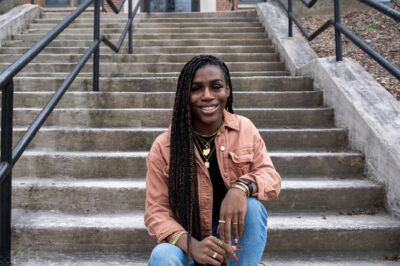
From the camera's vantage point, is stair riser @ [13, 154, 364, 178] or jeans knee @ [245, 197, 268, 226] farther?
stair riser @ [13, 154, 364, 178]

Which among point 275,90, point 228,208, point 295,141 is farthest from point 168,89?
point 228,208

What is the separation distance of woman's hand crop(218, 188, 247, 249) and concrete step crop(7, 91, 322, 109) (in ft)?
6.35

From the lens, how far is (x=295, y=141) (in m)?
2.78

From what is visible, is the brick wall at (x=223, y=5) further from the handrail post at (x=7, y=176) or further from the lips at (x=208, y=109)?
the lips at (x=208, y=109)

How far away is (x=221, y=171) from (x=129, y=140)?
1409 millimetres

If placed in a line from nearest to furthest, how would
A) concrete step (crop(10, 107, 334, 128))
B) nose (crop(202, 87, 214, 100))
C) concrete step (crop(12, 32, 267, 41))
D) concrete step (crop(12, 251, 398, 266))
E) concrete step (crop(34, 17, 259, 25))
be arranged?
nose (crop(202, 87, 214, 100)) → concrete step (crop(12, 251, 398, 266)) → concrete step (crop(10, 107, 334, 128)) → concrete step (crop(12, 32, 267, 41)) → concrete step (crop(34, 17, 259, 25))

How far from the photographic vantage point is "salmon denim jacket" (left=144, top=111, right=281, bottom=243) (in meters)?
1.41

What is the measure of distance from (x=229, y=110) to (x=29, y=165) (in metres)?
1.58

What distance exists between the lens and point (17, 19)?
552 cm

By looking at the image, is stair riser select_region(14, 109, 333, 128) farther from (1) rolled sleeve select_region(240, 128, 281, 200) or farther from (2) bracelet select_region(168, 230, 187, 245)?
(2) bracelet select_region(168, 230, 187, 245)

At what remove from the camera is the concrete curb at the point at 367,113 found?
2.18 metres

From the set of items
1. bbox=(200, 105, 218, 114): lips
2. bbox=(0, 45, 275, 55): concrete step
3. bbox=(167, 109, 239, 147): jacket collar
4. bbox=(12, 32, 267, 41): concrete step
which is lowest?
bbox=(167, 109, 239, 147): jacket collar

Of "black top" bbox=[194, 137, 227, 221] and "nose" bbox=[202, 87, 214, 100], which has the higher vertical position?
"nose" bbox=[202, 87, 214, 100]

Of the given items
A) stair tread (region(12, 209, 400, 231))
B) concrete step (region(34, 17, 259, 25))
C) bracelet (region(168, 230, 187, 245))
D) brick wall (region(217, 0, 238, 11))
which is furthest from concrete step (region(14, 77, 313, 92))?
brick wall (region(217, 0, 238, 11))
